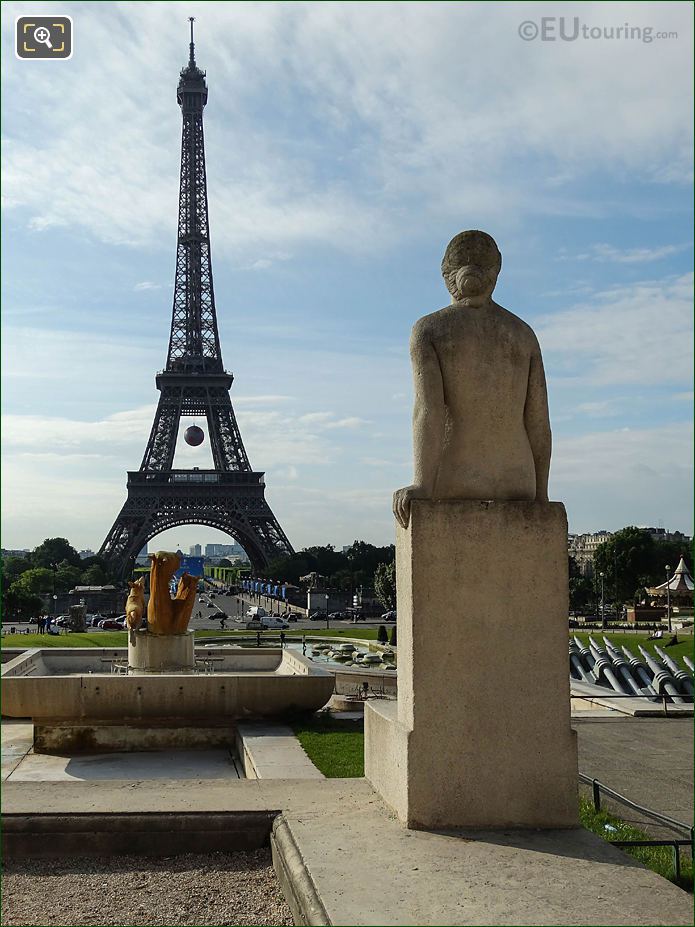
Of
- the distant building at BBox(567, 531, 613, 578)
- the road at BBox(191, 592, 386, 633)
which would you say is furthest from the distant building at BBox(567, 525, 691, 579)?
the road at BBox(191, 592, 386, 633)

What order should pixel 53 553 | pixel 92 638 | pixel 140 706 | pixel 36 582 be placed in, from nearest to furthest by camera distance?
pixel 140 706 < pixel 92 638 < pixel 36 582 < pixel 53 553

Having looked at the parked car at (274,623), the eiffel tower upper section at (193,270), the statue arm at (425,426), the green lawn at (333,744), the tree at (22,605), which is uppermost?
the eiffel tower upper section at (193,270)

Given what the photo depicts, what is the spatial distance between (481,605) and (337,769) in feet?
13.8

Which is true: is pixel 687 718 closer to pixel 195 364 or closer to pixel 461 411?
pixel 461 411

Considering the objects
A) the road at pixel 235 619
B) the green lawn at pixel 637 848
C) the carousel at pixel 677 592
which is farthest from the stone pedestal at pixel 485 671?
the road at pixel 235 619

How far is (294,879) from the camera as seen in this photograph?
15.9 ft

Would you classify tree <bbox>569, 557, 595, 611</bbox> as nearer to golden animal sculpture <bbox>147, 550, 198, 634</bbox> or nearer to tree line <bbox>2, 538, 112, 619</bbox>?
tree line <bbox>2, 538, 112, 619</bbox>

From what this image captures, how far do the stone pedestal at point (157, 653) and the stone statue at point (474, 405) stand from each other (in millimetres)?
9710

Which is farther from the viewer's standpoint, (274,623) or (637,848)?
(274,623)

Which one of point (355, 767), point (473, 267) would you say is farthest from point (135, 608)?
A: point (473, 267)

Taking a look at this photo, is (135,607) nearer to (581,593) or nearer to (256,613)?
(256,613)

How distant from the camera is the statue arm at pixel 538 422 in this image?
20.8 feet

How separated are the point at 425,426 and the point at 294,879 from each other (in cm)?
290

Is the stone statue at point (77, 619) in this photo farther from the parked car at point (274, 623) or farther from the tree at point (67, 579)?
the tree at point (67, 579)
